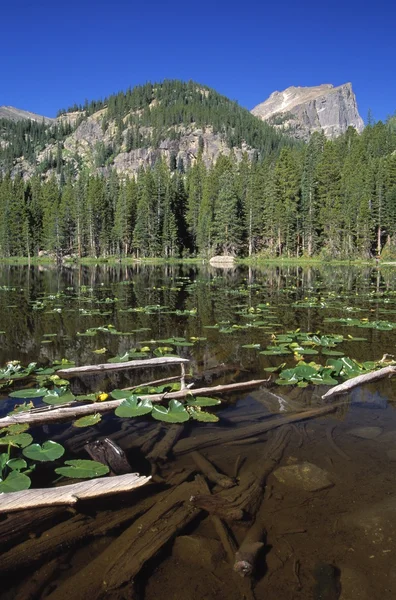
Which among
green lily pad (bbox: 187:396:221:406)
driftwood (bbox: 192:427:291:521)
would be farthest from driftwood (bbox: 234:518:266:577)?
green lily pad (bbox: 187:396:221:406)

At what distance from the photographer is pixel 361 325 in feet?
36.0

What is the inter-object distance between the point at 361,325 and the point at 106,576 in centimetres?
989

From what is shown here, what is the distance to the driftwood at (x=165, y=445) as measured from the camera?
4.13m

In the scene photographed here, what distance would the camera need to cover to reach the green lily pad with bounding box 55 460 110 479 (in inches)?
140

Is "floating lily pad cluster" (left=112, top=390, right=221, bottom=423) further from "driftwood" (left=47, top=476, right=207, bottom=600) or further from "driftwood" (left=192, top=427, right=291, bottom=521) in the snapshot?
"driftwood" (left=47, top=476, right=207, bottom=600)

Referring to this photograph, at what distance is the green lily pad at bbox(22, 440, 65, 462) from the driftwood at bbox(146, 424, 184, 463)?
902 mm

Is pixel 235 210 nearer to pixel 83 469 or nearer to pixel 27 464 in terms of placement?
pixel 27 464

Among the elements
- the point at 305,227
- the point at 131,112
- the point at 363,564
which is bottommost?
the point at 363,564

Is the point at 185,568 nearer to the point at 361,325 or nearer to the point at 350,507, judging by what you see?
the point at 350,507

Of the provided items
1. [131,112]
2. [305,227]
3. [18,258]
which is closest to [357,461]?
[305,227]

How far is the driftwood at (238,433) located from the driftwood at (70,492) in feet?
3.00

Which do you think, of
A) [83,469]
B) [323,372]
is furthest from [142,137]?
[83,469]

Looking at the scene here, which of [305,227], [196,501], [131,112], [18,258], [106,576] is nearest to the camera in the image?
[106,576]

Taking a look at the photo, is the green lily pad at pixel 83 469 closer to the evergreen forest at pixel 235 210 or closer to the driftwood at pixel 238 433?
the driftwood at pixel 238 433
